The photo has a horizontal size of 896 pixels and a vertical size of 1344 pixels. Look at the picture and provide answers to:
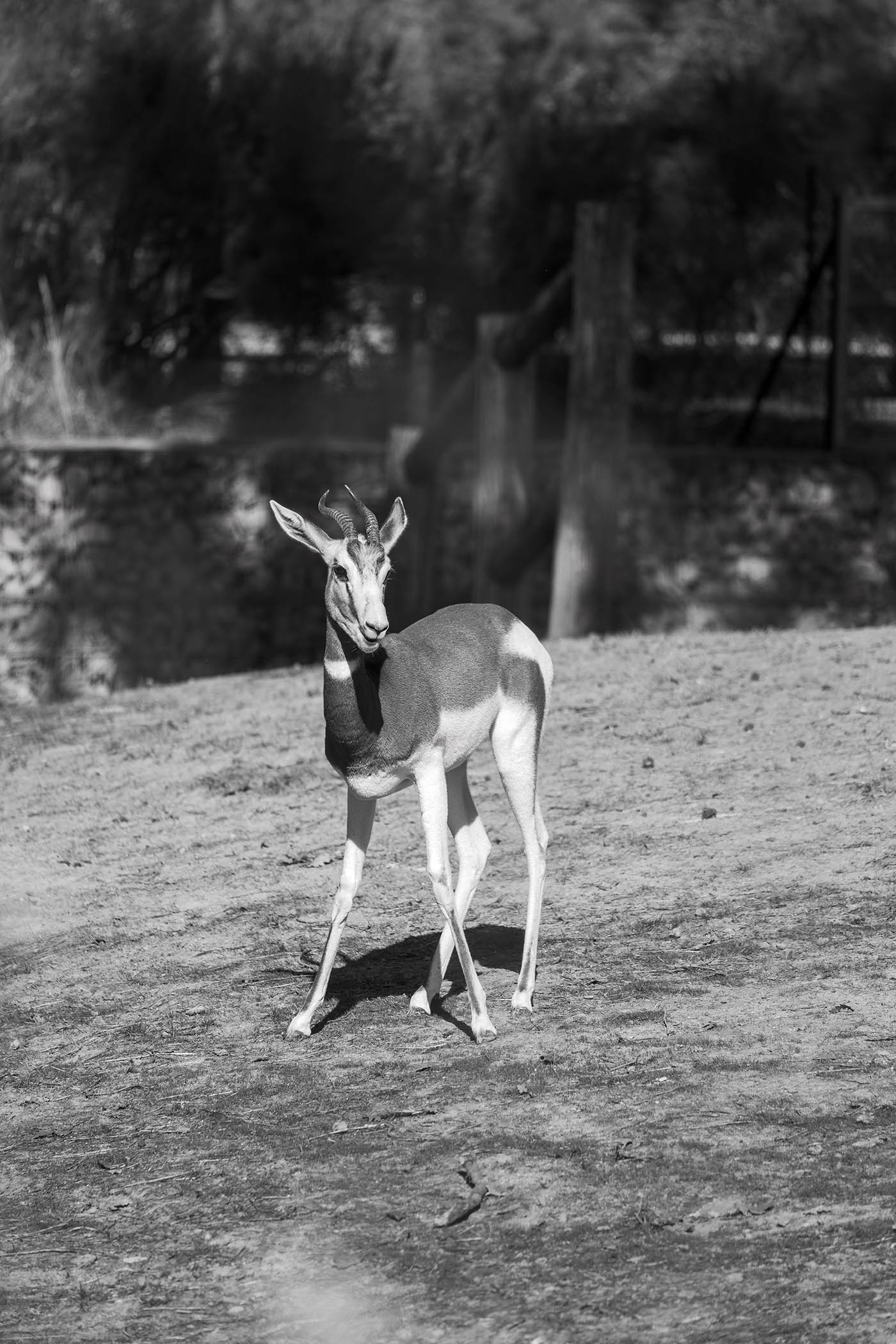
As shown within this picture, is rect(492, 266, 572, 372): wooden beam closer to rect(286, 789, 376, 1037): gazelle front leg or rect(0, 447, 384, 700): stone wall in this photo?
rect(0, 447, 384, 700): stone wall

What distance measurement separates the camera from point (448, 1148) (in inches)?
157

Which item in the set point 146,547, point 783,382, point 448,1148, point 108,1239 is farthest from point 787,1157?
point 783,382

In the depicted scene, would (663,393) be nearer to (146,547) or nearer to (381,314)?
(381,314)

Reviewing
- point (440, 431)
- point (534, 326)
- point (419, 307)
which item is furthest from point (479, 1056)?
point (419, 307)

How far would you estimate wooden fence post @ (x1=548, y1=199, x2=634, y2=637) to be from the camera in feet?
32.6

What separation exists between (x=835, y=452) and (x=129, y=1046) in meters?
10.2

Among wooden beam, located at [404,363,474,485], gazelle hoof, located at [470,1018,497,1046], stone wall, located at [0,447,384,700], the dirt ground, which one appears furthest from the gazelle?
stone wall, located at [0,447,384,700]

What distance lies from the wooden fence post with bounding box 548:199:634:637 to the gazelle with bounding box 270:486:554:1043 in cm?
506

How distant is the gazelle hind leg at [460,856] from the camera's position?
16.0ft

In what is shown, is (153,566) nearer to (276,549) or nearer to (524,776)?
(276,549)

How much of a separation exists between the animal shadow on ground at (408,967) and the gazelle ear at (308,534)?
1.33 metres

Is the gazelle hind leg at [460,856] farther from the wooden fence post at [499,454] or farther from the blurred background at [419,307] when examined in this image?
the wooden fence post at [499,454]

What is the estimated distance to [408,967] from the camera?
5.38 metres

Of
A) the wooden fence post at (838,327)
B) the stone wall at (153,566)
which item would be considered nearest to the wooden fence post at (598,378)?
the stone wall at (153,566)
